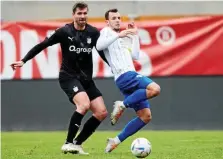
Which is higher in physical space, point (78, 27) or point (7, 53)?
point (78, 27)

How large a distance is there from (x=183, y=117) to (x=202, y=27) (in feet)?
7.82

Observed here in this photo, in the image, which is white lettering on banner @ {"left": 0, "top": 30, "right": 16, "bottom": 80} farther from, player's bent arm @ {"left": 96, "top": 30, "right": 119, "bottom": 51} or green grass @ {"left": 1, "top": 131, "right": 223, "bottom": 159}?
player's bent arm @ {"left": 96, "top": 30, "right": 119, "bottom": 51}

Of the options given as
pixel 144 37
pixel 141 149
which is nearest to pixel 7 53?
pixel 144 37

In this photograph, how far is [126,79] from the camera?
1041 centimetres

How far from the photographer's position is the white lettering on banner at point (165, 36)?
17.8 m

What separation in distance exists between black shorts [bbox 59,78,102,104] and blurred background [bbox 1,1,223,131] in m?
7.07

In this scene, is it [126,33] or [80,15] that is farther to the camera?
[80,15]

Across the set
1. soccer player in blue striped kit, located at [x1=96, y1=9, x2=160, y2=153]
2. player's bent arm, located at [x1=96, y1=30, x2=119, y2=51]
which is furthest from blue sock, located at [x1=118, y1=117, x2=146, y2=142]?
player's bent arm, located at [x1=96, y1=30, x2=119, y2=51]

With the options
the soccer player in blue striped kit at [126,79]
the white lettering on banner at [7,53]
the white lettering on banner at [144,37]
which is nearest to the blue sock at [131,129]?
the soccer player in blue striped kit at [126,79]

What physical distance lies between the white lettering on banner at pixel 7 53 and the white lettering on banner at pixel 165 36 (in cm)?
379

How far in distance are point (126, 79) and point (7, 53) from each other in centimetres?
794

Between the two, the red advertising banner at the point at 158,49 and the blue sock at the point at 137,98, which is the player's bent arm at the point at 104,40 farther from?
the red advertising banner at the point at 158,49

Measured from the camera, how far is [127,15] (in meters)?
18.8

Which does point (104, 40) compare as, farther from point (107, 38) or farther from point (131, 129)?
point (131, 129)
